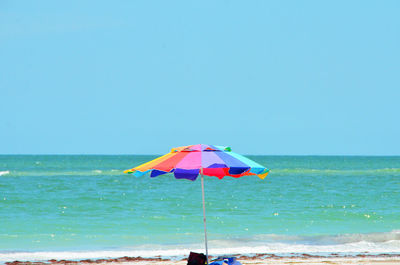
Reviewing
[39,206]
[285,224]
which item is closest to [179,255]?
[285,224]

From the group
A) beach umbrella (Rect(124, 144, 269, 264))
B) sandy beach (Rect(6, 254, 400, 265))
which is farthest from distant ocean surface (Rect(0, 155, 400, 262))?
beach umbrella (Rect(124, 144, 269, 264))

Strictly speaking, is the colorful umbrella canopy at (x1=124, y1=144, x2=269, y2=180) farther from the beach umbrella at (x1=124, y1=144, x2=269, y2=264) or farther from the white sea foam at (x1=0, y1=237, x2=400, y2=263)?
the white sea foam at (x1=0, y1=237, x2=400, y2=263)

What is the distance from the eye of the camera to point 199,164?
808 cm

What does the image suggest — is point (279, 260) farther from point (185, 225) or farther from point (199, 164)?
point (185, 225)

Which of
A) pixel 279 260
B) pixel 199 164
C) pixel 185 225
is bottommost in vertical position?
pixel 279 260

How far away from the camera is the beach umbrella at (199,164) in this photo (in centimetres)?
803

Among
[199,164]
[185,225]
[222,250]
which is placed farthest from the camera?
[185,225]

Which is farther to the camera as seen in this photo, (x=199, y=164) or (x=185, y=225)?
(x=185, y=225)

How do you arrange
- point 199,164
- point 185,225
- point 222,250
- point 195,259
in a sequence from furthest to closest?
1. point 185,225
2. point 222,250
3. point 195,259
4. point 199,164

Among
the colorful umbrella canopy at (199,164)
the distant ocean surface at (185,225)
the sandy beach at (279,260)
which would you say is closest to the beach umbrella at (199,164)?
the colorful umbrella canopy at (199,164)

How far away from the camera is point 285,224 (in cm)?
1853

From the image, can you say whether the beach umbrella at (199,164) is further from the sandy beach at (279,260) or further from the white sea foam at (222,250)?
the white sea foam at (222,250)

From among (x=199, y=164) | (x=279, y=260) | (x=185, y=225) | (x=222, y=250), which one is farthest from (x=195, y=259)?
(x=185, y=225)

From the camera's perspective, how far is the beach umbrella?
8.03 meters
